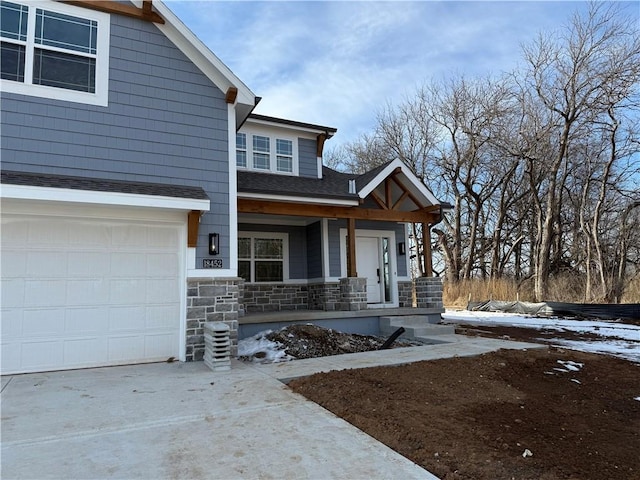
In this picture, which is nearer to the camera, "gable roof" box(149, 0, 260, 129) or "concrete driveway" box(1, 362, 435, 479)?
"concrete driveway" box(1, 362, 435, 479)

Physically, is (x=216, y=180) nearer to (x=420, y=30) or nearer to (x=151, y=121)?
(x=151, y=121)

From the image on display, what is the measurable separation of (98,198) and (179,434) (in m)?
3.61

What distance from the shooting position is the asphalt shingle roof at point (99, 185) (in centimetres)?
533

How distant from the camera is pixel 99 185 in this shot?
5.77 meters

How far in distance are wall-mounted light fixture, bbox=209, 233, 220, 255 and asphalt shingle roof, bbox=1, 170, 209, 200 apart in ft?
2.34

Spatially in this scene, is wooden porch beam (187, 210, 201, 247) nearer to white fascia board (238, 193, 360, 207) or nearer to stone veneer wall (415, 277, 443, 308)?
white fascia board (238, 193, 360, 207)

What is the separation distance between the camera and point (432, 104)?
23719 millimetres

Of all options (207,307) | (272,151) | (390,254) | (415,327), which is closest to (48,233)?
(207,307)

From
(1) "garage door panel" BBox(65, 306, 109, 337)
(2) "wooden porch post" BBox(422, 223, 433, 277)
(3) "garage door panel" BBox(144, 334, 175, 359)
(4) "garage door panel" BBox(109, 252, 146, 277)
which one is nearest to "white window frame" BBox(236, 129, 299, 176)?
(2) "wooden porch post" BBox(422, 223, 433, 277)

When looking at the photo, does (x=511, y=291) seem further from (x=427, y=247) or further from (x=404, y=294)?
(x=427, y=247)

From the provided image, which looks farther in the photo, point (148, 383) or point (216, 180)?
point (216, 180)

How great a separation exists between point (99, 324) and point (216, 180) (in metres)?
2.87

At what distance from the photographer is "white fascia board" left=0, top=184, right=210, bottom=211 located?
16.9 ft

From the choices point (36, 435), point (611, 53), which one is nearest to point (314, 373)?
point (36, 435)
